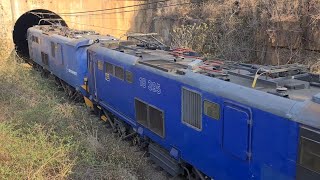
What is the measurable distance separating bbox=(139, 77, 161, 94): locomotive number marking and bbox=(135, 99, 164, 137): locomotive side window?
0.46 m

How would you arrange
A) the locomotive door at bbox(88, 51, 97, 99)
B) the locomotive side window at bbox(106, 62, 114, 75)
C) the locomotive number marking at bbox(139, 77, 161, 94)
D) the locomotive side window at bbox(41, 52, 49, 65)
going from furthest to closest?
the locomotive side window at bbox(41, 52, 49, 65) → the locomotive door at bbox(88, 51, 97, 99) → the locomotive side window at bbox(106, 62, 114, 75) → the locomotive number marking at bbox(139, 77, 161, 94)

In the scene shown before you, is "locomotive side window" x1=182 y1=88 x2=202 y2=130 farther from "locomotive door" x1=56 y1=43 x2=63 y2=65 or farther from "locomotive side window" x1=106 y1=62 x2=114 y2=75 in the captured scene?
"locomotive door" x1=56 y1=43 x2=63 y2=65

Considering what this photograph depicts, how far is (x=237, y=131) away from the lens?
6.07 m

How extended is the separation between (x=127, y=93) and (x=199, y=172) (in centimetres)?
362

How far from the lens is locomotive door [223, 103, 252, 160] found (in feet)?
19.2

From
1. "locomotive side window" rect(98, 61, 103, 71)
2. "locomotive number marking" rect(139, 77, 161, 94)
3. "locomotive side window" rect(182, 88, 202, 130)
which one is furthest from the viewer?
"locomotive side window" rect(98, 61, 103, 71)

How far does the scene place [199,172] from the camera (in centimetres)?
758

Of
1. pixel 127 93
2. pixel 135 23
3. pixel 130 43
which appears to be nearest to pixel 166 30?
pixel 135 23

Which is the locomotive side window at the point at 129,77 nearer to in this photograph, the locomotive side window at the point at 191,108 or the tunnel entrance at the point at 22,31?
the locomotive side window at the point at 191,108

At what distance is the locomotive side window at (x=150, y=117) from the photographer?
28.6 feet

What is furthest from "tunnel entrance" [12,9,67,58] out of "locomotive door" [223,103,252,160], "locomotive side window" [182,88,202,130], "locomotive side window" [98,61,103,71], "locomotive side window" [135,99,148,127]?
"locomotive door" [223,103,252,160]

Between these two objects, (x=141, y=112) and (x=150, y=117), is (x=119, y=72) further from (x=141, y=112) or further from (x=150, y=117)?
(x=150, y=117)

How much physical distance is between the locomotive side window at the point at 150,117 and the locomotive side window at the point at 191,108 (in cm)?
108

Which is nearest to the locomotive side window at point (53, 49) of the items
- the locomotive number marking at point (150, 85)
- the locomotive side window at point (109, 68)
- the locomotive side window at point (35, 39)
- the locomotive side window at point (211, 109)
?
the locomotive side window at point (35, 39)
